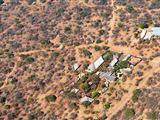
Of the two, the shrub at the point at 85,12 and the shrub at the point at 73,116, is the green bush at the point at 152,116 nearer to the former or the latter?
the shrub at the point at 73,116

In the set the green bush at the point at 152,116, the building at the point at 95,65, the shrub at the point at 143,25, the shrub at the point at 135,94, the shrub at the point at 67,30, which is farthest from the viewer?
the shrub at the point at 67,30

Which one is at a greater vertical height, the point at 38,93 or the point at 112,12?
the point at 112,12

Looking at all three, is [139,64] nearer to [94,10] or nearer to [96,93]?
[96,93]

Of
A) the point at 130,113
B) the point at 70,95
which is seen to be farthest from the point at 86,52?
the point at 130,113

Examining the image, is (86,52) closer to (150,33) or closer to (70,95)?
(70,95)

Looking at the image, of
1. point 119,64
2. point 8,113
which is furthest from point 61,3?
point 8,113

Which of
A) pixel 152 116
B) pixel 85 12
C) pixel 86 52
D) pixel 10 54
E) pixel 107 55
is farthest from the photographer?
pixel 85 12

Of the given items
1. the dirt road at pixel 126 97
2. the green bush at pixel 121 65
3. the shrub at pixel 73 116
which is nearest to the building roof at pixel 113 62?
the green bush at pixel 121 65
